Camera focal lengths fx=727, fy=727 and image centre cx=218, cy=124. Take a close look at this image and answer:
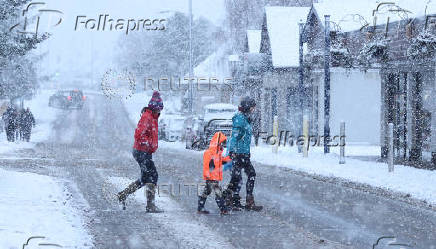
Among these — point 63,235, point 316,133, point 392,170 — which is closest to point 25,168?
point 392,170

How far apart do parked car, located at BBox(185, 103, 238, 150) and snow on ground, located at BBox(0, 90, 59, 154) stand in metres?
7.05

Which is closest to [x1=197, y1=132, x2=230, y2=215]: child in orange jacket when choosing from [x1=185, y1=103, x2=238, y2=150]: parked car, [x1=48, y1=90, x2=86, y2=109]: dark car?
[x1=185, y1=103, x2=238, y2=150]: parked car

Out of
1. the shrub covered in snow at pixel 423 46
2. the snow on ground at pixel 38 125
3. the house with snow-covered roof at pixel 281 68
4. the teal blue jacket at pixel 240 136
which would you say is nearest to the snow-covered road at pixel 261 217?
the teal blue jacket at pixel 240 136

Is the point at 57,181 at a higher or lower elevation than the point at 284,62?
lower

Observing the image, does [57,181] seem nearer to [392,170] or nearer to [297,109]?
[392,170]

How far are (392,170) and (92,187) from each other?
7623 millimetres

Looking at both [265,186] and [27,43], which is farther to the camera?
[27,43]

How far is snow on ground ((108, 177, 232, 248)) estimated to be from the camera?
28.5 feet

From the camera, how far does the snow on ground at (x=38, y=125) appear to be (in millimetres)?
31045

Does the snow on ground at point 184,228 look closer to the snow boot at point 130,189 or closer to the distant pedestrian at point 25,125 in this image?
the snow boot at point 130,189

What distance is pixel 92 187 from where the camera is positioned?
15.0 metres

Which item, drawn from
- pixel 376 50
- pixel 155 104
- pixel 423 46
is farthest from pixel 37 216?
pixel 376 50

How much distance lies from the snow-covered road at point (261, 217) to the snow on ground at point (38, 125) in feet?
38.8

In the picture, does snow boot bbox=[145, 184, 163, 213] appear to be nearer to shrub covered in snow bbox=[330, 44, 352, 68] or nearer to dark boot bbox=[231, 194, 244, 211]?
dark boot bbox=[231, 194, 244, 211]
